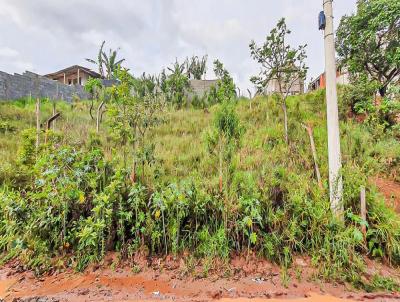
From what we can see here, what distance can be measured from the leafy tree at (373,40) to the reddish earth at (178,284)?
6.64 metres

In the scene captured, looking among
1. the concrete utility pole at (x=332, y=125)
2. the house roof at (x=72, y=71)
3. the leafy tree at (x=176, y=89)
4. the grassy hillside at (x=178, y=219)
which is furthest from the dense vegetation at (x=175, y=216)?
the house roof at (x=72, y=71)

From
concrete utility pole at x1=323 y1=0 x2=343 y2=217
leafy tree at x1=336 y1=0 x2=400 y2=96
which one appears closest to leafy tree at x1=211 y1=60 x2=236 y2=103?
leafy tree at x1=336 y1=0 x2=400 y2=96

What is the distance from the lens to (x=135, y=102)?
3.49m

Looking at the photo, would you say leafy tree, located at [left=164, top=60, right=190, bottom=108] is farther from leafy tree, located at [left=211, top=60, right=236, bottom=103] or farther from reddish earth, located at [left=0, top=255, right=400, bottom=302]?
reddish earth, located at [left=0, top=255, right=400, bottom=302]

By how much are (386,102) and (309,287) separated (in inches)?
204

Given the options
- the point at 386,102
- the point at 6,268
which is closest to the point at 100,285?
the point at 6,268

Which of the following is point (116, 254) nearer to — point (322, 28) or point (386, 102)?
point (322, 28)

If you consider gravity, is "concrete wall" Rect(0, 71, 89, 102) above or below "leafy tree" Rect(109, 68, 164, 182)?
above

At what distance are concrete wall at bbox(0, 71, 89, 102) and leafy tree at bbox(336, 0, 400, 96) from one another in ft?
42.8

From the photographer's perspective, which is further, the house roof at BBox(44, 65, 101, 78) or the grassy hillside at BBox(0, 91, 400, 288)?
the house roof at BBox(44, 65, 101, 78)

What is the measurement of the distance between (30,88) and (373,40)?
14.1 m

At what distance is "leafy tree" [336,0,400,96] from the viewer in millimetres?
6047

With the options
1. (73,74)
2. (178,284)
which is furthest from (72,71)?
(178,284)

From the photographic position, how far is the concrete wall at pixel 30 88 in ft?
31.8
